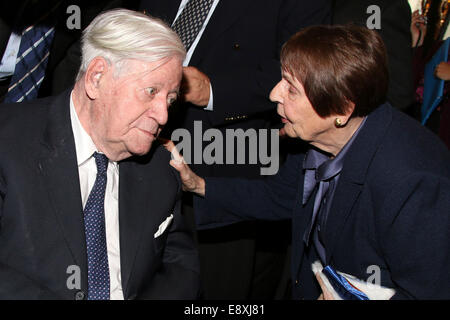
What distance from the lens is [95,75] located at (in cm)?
176

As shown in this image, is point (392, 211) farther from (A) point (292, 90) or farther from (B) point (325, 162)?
(A) point (292, 90)

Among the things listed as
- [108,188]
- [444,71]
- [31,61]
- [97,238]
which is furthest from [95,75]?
[444,71]

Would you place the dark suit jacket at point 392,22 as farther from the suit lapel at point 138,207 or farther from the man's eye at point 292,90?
the suit lapel at point 138,207

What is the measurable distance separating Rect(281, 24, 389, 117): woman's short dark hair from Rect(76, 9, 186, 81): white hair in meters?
0.50

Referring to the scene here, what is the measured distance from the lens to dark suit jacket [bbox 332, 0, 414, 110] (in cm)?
272

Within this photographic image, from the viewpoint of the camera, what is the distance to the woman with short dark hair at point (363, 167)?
186 centimetres

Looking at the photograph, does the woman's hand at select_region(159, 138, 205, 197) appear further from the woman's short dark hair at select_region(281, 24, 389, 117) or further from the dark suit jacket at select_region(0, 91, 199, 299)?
the woman's short dark hair at select_region(281, 24, 389, 117)

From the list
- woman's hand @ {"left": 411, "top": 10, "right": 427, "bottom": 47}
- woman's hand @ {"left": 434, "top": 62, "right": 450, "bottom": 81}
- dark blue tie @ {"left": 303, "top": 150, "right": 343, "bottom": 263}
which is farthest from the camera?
woman's hand @ {"left": 411, "top": 10, "right": 427, "bottom": 47}

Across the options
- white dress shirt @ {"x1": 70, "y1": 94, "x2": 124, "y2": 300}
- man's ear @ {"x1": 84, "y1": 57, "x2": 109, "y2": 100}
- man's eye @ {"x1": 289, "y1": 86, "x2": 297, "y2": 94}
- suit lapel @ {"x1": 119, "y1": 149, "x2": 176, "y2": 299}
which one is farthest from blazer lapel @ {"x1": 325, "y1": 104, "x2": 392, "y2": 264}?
man's ear @ {"x1": 84, "y1": 57, "x2": 109, "y2": 100}

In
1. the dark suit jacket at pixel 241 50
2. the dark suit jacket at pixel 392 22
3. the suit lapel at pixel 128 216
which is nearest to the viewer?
the suit lapel at pixel 128 216

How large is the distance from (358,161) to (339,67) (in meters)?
0.39

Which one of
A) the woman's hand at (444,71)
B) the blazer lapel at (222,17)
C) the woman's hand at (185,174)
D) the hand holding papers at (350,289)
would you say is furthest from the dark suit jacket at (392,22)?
the hand holding papers at (350,289)

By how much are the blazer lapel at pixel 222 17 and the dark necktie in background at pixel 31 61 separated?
2.35 feet
